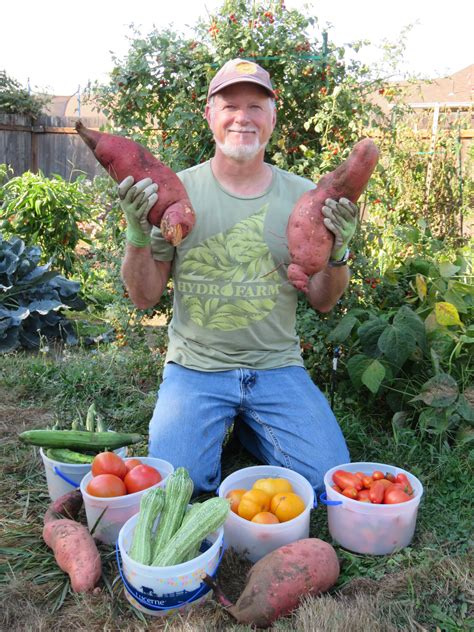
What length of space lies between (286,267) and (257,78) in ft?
2.82

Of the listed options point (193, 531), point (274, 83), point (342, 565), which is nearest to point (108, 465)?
point (193, 531)

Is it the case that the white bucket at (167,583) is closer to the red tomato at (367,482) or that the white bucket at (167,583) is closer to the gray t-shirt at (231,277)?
the red tomato at (367,482)

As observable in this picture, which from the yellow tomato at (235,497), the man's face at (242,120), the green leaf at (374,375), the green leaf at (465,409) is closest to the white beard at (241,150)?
the man's face at (242,120)

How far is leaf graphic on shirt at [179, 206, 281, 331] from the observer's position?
8.89 ft

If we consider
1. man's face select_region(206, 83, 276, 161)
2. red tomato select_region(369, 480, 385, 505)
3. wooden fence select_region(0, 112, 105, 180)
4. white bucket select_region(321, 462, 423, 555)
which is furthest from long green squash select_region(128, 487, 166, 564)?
wooden fence select_region(0, 112, 105, 180)

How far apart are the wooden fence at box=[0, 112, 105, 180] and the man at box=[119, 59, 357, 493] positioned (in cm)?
833

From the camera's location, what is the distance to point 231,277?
2.71 m

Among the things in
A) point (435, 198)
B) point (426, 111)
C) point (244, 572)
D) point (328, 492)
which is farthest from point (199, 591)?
point (426, 111)

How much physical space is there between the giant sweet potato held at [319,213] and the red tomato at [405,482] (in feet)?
2.83

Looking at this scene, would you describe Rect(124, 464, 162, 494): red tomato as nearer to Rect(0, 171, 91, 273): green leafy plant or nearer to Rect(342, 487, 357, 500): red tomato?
Rect(342, 487, 357, 500): red tomato

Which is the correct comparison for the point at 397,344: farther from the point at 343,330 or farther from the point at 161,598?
the point at 161,598

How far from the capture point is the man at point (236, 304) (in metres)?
2.63

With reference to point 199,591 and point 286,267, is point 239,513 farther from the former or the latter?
point 286,267

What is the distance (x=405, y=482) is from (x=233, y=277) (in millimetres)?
1142
